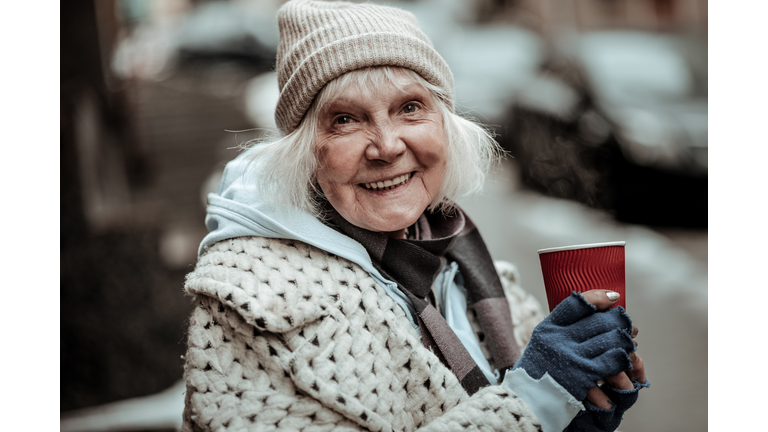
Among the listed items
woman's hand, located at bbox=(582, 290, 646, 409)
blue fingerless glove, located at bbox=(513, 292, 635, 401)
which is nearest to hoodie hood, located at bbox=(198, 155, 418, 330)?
blue fingerless glove, located at bbox=(513, 292, 635, 401)

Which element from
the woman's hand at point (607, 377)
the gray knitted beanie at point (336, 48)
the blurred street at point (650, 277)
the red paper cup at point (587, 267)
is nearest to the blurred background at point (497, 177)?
the blurred street at point (650, 277)

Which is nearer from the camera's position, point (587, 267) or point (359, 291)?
point (587, 267)

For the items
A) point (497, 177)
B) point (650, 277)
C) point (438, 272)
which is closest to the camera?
point (438, 272)

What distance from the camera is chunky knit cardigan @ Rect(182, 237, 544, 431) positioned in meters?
1.55

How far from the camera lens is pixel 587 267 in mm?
1619

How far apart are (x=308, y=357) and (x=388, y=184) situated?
60cm

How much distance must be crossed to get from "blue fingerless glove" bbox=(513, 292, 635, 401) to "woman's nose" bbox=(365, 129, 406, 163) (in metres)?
0.66

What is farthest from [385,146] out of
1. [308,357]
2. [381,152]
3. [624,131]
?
[624,131]

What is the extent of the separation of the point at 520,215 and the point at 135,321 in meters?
4.02

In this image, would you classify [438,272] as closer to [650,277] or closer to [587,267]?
[587,267]

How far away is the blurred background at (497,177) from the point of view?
4.08 meters

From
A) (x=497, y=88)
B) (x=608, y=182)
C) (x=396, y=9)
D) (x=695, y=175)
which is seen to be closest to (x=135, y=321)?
(x=396, y=9)

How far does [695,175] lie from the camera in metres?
6.02

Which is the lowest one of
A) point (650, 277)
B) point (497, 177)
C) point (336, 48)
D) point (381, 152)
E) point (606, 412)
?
point (650, 277)
